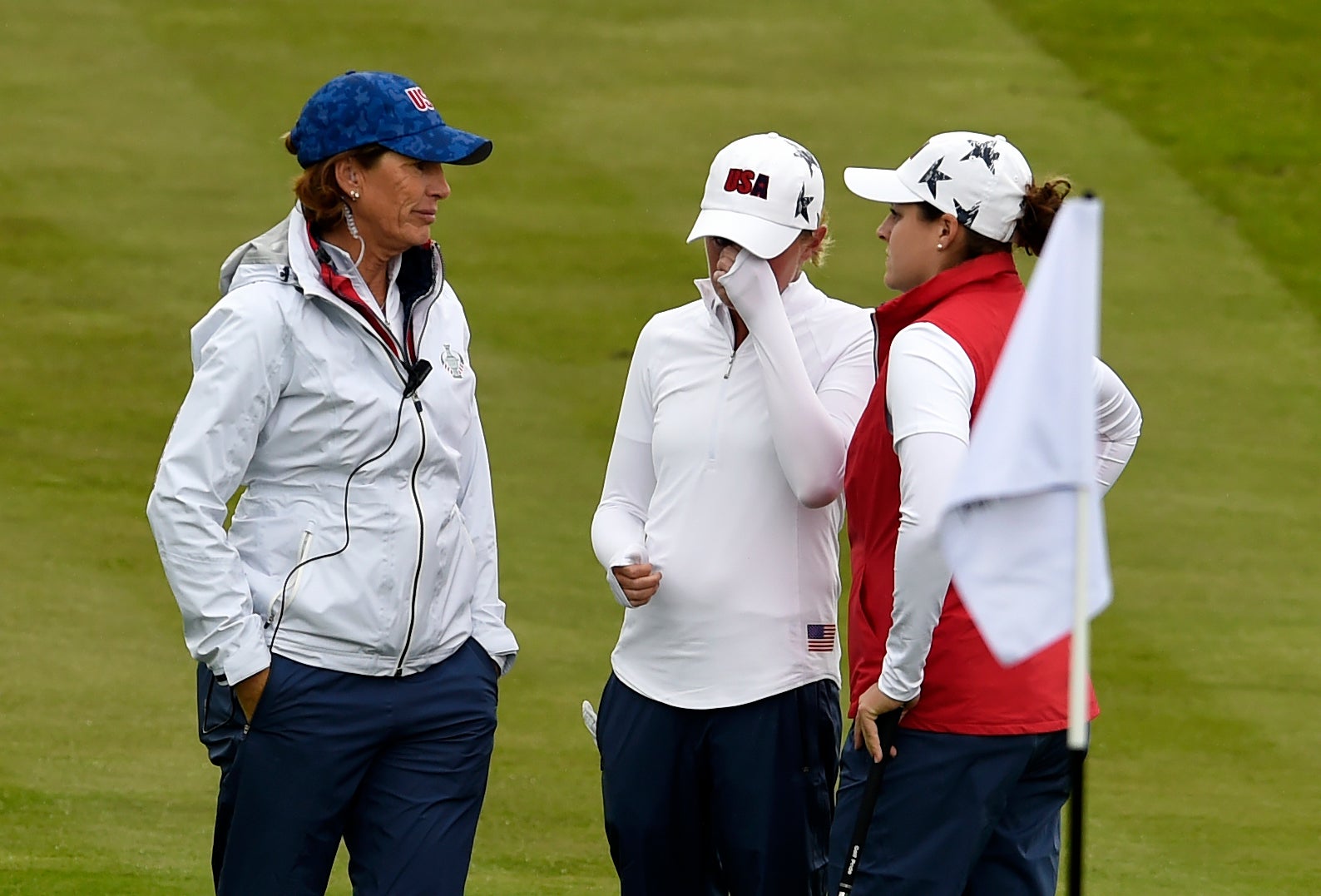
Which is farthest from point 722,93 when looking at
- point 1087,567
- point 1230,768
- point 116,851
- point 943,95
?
point 1087,567

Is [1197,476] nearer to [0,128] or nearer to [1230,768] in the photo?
[1230,768]

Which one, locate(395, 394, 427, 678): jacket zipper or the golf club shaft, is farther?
locate(395, 394, 427, 678): jacket zipper

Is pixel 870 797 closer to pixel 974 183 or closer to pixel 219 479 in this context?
pixel 974 183

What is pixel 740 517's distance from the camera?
3658mm

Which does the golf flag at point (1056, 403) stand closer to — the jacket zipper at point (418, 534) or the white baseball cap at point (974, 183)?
the white baseball cap at point (974, 183)

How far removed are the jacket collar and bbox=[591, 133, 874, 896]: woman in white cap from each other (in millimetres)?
208

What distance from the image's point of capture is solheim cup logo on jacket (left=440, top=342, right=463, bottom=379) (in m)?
3.65

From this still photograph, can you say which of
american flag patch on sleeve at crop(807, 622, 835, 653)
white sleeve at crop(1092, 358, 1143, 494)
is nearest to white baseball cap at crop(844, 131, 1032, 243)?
white sleeve at crop(1092, 358, 1143, 494)

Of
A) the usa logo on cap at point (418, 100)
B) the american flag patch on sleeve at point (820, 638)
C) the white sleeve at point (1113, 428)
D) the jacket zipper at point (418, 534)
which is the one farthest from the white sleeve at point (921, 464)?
the usa logo on cap at point (418, 100)

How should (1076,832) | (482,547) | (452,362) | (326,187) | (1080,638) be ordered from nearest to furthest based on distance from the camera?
(1080,638) → (1076,832) → (326,187) → (452,362) → (482,547)

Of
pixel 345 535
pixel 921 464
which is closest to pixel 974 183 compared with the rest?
pixel 921 464

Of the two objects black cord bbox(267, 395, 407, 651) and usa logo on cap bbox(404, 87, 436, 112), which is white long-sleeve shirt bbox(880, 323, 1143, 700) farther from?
usa logo on cap bbox(404, 87, 436, 112)

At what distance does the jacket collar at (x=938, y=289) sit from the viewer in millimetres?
3361

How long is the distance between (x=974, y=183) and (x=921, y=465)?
534 millimetres
